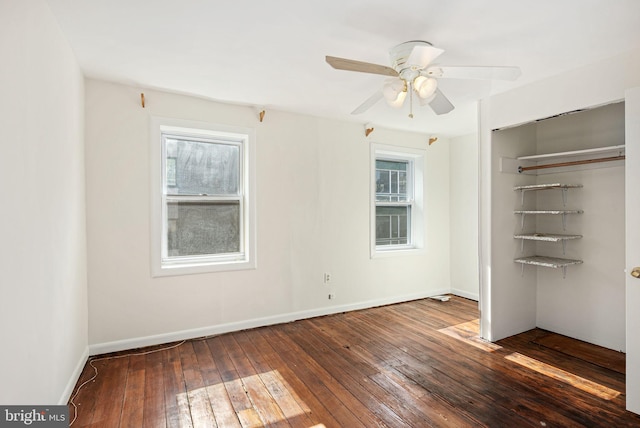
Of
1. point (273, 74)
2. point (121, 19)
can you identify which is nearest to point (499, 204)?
point (273, 74)

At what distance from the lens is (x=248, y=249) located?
3648 mm

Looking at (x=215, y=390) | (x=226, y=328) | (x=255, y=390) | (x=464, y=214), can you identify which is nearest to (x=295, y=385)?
(x=255, y=390)

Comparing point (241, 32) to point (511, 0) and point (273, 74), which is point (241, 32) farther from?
point (511, 0)

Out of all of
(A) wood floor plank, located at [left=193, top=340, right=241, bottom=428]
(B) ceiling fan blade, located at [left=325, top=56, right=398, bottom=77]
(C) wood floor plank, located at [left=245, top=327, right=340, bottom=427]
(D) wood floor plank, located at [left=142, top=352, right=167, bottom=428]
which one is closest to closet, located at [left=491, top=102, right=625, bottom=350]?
(B) ceiling fan blade, located at [left=325, top=56, right=398, bottom=77]

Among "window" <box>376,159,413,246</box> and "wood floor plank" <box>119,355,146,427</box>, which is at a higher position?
"window" <box>376,159,413,246</box>

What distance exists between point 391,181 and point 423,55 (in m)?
3.05

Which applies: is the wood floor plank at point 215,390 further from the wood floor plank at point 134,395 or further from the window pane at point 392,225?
the window pane at point 392,225

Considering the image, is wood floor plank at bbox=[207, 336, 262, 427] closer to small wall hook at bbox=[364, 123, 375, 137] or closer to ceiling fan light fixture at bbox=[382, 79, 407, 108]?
ceiling fan light fixture at bbox=[382, 79, 407, 108]

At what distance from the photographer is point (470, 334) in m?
3.47

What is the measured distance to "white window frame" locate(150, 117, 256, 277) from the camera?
3188mm

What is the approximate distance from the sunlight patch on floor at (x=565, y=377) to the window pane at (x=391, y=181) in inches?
100

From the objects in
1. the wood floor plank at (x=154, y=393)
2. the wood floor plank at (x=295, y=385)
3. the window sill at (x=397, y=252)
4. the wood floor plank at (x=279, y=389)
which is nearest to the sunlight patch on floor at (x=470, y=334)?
the window sill at (x=397, y=252)

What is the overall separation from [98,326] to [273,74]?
9.02ft

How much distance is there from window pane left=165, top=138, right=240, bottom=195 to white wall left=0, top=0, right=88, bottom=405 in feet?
2.98
